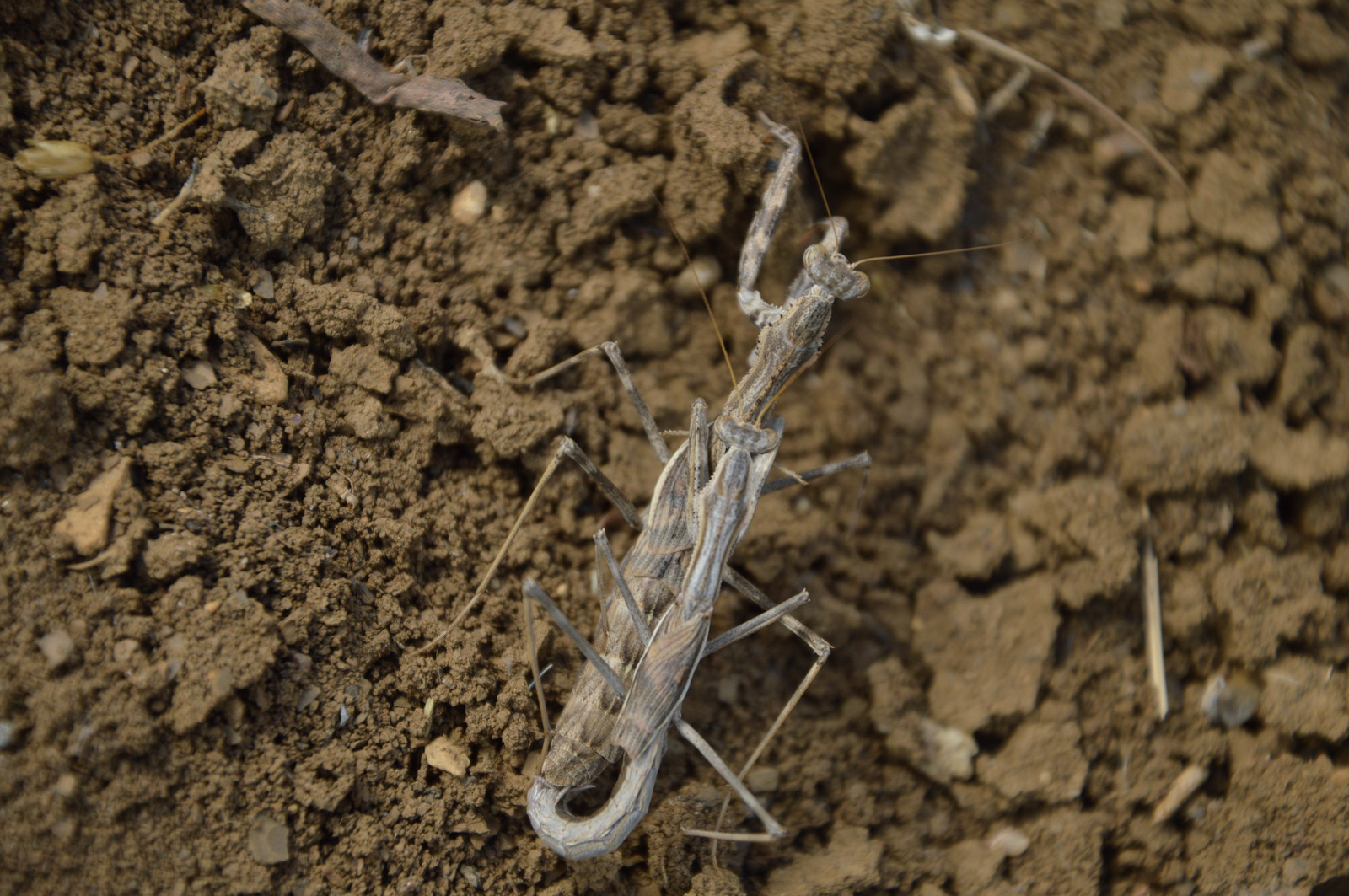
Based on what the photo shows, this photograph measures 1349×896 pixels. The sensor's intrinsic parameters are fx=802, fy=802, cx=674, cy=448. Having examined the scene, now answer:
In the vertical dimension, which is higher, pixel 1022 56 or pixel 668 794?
pixel 1022 56

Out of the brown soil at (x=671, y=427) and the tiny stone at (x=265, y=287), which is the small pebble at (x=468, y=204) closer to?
the brown soil at (x=671, y=427)

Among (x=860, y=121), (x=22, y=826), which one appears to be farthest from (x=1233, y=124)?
(x=22, y=826)

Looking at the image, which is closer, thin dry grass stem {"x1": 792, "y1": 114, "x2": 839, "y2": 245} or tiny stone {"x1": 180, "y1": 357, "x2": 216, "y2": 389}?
tiny stone {"x1": 180, "y1": 357, "x2": 216, "y2": 389}

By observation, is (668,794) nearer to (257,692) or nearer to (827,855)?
(827,855)

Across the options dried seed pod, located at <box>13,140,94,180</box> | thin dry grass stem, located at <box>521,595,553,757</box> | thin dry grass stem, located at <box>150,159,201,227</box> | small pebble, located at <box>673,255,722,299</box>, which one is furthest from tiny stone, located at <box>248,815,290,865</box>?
small pebble, located at <box>673,255,722,299</box>

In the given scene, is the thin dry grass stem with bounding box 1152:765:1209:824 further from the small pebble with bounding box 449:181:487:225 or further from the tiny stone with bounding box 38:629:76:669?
the tiny stone with bounding box 38:629:76:669

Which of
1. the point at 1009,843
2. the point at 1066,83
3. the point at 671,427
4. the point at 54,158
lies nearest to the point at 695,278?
the point at 671,427
